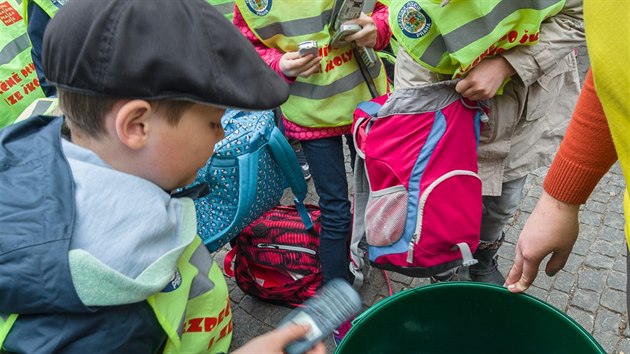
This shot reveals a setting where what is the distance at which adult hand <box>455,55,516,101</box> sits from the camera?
147 centimetres

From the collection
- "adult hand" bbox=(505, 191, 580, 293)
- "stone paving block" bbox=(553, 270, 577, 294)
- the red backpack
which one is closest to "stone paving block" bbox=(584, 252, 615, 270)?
"stone paving block" bbox=(553, 270, 577, 294)

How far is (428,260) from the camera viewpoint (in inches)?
63.2

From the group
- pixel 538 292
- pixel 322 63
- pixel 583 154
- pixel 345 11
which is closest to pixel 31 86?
pixel 322 63

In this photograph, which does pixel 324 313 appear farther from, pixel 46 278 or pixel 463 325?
pixel 463 325

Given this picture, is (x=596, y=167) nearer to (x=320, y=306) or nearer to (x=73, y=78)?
(x=320, y=306)

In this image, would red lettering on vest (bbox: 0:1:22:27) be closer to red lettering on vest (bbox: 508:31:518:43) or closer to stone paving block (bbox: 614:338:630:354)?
red lettering on vest (bbox: 508:31:518:43)

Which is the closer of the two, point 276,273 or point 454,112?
point 454,112

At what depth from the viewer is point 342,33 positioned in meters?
1.78

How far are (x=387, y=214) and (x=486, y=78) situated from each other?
0.51 meters

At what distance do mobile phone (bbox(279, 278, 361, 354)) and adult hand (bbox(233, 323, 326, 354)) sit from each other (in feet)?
0.04

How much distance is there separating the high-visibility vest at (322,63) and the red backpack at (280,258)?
60 cm

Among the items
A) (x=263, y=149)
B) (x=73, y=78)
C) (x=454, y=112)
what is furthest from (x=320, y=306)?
(x=263, y=149)

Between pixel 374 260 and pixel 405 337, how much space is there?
0.30 m

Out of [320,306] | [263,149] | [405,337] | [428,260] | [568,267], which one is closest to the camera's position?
[320,306]
